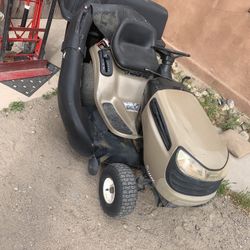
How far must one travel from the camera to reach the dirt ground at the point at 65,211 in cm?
271

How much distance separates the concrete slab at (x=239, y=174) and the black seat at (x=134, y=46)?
4.95 ft

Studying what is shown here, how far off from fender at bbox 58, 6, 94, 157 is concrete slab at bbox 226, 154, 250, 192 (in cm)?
173

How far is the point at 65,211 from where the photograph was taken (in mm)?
2877

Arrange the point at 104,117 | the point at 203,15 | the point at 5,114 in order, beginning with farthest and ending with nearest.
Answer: the point at 203,15
the point at 5,114
the point at 104,117

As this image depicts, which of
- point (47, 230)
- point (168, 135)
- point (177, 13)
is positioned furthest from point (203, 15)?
point (47, 230)

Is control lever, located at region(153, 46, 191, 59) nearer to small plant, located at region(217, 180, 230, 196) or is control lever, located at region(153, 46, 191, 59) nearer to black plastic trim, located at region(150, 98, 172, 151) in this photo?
black plastic trim, located at region(150, 98, 172, 151)

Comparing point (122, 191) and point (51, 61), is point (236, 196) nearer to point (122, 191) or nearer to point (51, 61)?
point (122, 191)

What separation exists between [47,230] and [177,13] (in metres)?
3.61

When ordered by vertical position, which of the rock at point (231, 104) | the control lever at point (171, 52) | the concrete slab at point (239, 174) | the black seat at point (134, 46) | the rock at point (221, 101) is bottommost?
the concrete slab at point (239, 174)

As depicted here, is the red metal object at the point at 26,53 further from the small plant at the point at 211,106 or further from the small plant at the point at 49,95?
the small plant at the point at 211,106

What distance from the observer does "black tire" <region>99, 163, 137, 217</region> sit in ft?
8.93

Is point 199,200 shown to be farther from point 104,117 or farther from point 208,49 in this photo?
point 208,49

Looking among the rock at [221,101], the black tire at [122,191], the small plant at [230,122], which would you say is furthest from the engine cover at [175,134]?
the rock at [221,101]

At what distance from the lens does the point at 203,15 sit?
5.05m
